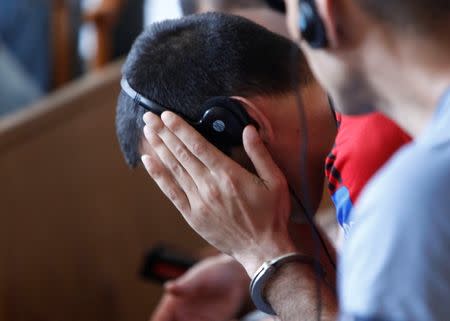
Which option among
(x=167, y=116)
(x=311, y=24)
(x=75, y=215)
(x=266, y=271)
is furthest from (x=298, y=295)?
(x=75, y=215)

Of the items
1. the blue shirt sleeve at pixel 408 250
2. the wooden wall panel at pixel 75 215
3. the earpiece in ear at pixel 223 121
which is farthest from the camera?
the wooden wall panel at pixel 75 215

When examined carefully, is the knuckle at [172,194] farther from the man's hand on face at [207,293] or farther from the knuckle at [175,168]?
the man's hand on face at [207,293]

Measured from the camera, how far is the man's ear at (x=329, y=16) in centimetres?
72

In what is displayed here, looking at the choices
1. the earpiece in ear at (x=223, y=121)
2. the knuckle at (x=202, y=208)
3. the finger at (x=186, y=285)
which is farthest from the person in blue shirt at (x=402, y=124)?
the finger at (x=186, y=285)

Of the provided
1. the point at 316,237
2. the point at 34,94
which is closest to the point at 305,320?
the point at 316,237

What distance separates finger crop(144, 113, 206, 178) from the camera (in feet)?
3.21

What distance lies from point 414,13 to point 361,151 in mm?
317

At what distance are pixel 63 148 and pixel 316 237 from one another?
2.74 ft

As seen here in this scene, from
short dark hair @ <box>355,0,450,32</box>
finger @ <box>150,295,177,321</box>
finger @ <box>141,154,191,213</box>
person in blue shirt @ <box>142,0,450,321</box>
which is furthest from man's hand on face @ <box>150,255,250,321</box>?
short dark hair @ <box>355,0,450,32</box>

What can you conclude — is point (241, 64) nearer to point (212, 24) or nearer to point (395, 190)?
point (212, 24)

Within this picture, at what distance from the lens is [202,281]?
136 centimetres

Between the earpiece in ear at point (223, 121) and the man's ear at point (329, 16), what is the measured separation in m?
0.23

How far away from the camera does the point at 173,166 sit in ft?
3.30

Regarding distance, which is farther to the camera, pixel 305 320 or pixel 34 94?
pixel 34 94
